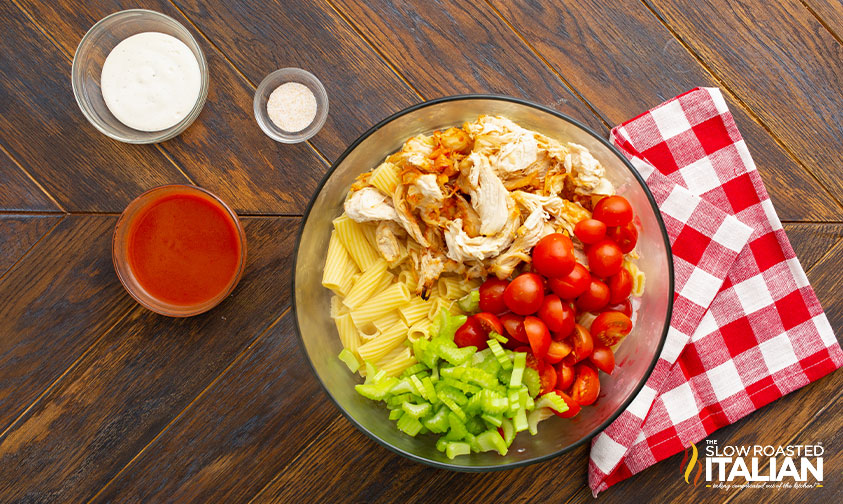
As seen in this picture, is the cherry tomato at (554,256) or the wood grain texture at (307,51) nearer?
the cherry tomato at (554,256)

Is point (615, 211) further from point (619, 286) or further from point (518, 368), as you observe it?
point (518, 368)

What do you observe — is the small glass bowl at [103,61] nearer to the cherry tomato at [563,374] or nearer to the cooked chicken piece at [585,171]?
the cooked chicken piece at [585,171]

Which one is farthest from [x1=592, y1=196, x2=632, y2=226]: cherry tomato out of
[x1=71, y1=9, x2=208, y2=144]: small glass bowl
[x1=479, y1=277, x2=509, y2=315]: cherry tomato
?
[x1=71, y1=9, x2=208, y2=144]: small glass bowl

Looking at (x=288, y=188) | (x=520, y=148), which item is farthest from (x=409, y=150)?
(x=288, y=188)

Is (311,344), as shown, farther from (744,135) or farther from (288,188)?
(744,135)

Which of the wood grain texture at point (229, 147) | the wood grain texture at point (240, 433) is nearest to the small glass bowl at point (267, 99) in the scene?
the wood grain texture at point (229, 147)

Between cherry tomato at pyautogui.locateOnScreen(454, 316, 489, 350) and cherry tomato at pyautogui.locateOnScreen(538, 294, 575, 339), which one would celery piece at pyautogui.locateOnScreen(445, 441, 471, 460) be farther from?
cherry tomato at pyautogui.locateOnScreen(538, 294, 575, 339)
